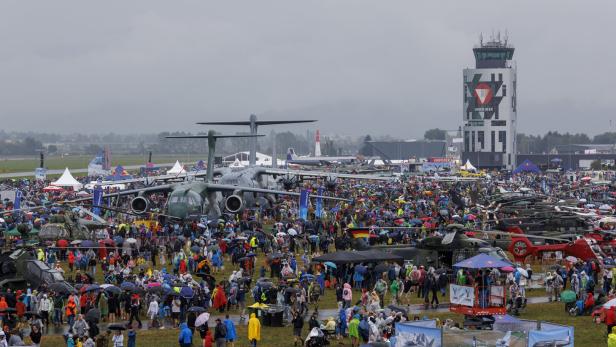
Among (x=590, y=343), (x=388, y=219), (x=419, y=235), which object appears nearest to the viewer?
(x=590, y=343)

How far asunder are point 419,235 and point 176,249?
10.7 meters

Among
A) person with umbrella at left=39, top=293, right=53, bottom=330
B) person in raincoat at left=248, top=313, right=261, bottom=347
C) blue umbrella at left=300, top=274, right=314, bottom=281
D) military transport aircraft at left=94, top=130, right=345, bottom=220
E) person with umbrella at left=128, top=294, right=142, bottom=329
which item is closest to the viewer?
person in raincoat at left=248, top=313, right=261, bottom=347

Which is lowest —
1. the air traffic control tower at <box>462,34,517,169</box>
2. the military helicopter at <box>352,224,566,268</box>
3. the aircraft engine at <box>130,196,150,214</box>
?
the military helicopter at <box>352,224,566,268</box>

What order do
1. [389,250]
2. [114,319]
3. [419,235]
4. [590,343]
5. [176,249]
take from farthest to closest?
[419,235] → [176,249] → [389,250] → [114,319] → [590,343]

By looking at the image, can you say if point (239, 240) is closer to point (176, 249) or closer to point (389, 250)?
point (176, 249)

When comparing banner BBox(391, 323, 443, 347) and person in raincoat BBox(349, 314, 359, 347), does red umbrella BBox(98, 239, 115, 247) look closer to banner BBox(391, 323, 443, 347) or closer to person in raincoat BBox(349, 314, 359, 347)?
person in raincoat BBox(349, 314, 359, 347)

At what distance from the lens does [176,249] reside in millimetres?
41625

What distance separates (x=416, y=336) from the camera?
19.2m

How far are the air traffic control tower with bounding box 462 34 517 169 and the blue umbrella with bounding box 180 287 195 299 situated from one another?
11997 centimetres

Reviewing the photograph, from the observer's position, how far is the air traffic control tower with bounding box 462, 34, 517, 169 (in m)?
146

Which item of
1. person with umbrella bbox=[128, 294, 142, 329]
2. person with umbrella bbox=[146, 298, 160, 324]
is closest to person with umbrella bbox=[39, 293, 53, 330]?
person with umbrella bbox=[128, 294, 142, 329]

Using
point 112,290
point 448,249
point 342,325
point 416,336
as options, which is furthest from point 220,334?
point 448,249

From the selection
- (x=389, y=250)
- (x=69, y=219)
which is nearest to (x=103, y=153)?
(x=69, y=219)

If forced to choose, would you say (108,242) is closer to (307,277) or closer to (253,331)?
(307,277)
